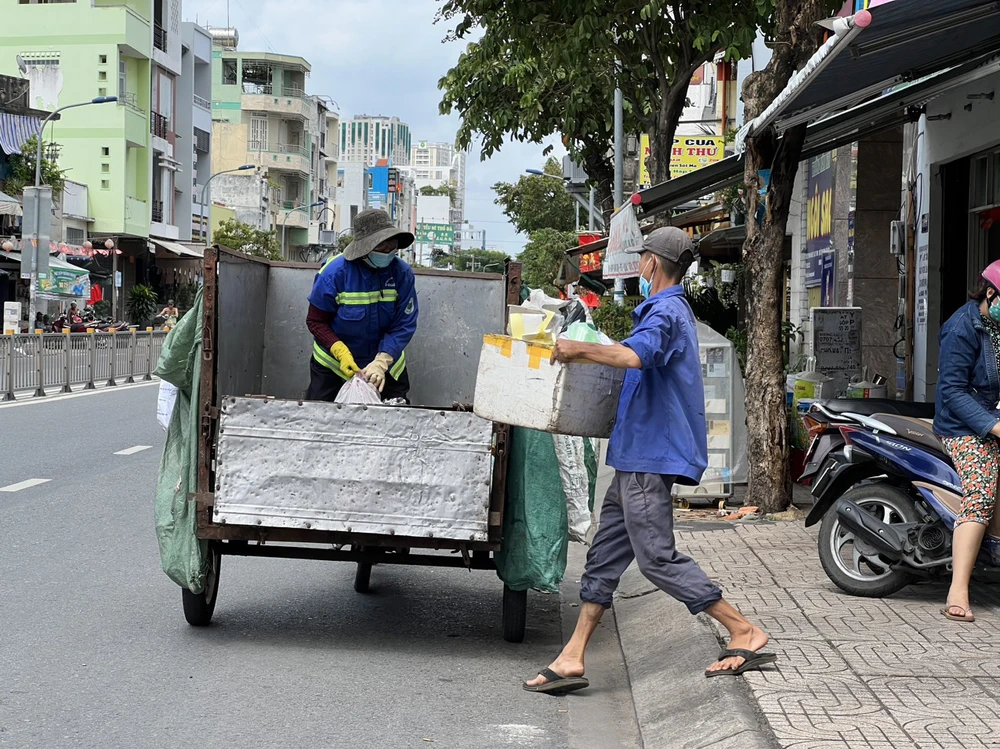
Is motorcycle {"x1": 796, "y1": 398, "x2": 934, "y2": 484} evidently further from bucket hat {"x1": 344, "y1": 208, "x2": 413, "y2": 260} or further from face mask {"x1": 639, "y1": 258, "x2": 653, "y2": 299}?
bucket hat {"x1": 344, "y1": 208, "x2": 413, "y2": 260}

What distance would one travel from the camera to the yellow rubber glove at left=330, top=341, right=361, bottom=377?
264 inches

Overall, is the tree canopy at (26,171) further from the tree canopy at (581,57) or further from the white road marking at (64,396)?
the tree canopy at (581,57)

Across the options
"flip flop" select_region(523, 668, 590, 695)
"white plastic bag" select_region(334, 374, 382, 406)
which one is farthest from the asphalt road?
"white plastic bag" select_region(334, 374, 382, 406)

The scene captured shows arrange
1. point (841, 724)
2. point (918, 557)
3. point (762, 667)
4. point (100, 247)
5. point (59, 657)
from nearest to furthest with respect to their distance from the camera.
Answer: point (841, 724) → point (762, 667) → point (59, 657) → point (918, 557) → point (100, 247)

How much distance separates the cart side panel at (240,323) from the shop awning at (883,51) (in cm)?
315

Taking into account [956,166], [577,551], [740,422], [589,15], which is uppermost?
[589,15]

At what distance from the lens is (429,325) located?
8047 mm

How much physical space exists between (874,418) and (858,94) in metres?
3.20

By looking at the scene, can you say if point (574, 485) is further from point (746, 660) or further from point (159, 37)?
point (159, 37)

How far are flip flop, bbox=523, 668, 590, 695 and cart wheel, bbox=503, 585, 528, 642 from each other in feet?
2.59

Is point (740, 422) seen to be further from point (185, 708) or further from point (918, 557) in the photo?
point (185, 708)

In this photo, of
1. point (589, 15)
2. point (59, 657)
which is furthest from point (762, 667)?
point (589, 15)

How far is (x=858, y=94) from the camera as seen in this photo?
919 centimetres

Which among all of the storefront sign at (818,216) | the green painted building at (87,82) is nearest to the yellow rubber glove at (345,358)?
the storefront sign at (818,216)
